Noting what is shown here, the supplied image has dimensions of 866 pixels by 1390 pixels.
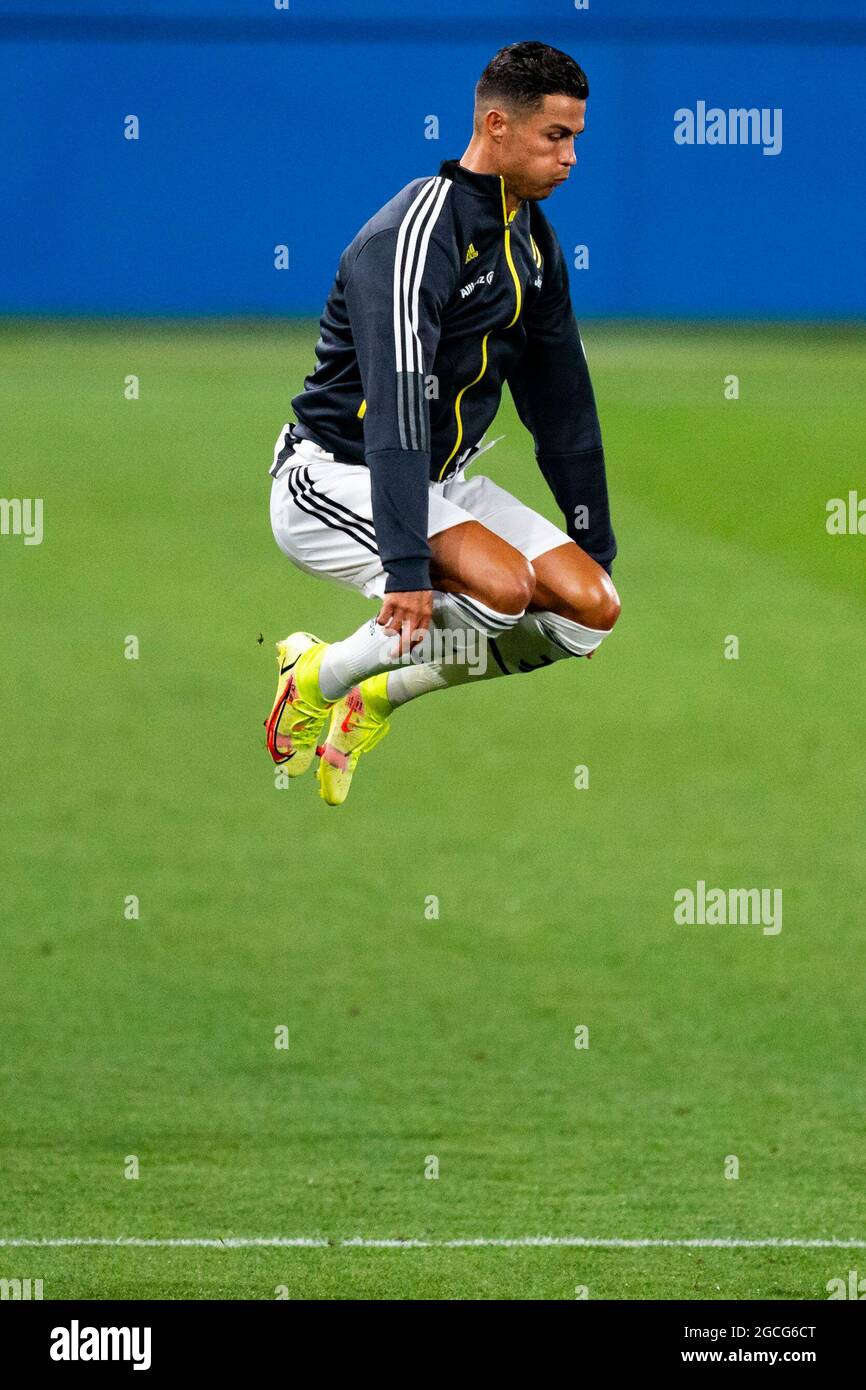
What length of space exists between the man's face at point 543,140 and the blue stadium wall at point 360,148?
53.9 ft

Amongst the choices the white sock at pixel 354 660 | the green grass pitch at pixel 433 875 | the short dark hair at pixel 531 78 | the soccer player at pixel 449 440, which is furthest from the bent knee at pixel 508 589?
the green grass pitch at pixel 433 875

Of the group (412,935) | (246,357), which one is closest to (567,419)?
(412,935)

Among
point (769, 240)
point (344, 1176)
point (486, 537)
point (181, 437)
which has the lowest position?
point (344, 1176)

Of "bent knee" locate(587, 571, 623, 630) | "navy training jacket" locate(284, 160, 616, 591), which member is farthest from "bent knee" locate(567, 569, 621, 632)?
"navy training jacket" locate(284, 160, 616, 591)

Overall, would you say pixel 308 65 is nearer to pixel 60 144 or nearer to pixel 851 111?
pixel 60 144

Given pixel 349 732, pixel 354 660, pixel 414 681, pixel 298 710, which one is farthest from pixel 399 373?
pixel 349 732

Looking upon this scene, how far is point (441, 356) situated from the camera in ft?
20.6

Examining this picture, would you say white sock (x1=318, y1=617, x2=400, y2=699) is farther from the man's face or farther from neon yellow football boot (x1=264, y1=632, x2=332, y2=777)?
the man's face

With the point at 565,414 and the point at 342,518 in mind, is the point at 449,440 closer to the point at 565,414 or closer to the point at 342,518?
the point at 342,518

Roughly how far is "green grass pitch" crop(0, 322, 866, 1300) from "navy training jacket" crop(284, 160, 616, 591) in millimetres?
4437

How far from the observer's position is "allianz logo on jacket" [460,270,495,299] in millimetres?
6164

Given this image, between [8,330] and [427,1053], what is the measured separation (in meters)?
14.7

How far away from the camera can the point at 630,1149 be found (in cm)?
1150

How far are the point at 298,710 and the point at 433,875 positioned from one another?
8.93 m
